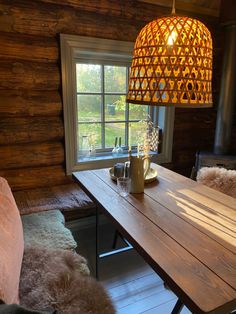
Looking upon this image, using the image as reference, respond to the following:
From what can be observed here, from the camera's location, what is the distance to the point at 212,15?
2.71 metres

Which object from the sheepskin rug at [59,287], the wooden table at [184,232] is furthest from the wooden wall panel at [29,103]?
the sheepskin rug at [59,287]

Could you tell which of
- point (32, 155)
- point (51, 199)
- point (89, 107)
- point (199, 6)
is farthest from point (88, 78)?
point (199, 6)

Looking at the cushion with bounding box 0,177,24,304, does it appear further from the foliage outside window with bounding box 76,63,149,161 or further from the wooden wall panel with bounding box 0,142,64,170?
the foliage outside window with bounding box 76,63,149,161

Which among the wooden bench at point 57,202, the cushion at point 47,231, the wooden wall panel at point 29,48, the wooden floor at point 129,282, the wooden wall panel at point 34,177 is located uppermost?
the wooden wall panel at point 29,48

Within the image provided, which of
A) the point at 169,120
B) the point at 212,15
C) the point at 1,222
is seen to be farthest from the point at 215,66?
the point at 1,222

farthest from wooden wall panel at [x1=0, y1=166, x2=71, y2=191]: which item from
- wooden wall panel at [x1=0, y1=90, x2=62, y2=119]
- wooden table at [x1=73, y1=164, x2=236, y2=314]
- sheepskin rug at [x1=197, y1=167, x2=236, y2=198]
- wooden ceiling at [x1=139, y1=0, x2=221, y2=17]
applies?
wooden ceiling at [x1=139, y1=0, x2=221, y2=17]

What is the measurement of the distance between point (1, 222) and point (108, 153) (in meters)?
1.67

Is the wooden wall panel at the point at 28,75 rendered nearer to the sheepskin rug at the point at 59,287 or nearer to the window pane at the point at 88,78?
the window pane at the point at 88,78

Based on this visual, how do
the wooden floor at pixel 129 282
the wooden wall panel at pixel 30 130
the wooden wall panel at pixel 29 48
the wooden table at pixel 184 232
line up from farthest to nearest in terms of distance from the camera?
the wooden wall panel at pixel 30 130 < the wooden wall panel at pixel 29 48 < the wooden floor at pixel 129 282 < the wooden table at pixel 184 232

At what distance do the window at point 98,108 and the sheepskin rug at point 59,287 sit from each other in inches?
47.7

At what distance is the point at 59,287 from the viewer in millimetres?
1028

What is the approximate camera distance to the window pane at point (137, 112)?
2680 millimetres

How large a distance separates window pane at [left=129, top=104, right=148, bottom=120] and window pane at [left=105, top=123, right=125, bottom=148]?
0.15 metres

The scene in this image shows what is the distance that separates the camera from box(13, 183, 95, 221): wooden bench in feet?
A: 6.36
